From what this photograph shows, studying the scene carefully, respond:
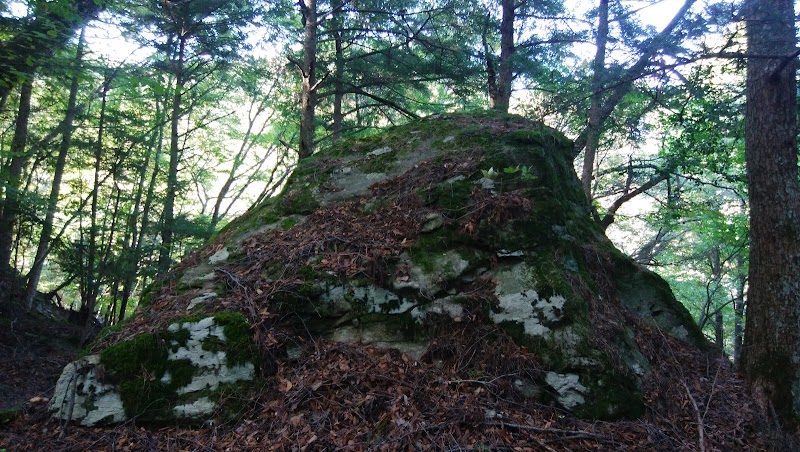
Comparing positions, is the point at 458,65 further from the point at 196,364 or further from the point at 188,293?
the point at 196,364

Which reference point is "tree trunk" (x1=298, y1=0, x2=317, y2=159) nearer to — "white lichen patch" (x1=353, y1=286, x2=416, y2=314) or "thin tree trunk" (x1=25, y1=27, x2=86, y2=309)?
"thin tree trunk" (x1=25, y1=27, x2=86, y2=309)

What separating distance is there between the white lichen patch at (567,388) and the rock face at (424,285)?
11 millimetres

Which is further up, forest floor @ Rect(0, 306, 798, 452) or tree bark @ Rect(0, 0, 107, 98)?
tree bark @ Rect(0, 0, 107, 98)

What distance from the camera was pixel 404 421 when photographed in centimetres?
352

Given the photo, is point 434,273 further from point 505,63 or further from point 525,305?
point 505,63

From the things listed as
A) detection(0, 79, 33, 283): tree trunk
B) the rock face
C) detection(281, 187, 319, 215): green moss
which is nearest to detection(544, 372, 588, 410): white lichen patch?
the rock face

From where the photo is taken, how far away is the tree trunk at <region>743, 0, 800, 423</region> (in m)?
4.70

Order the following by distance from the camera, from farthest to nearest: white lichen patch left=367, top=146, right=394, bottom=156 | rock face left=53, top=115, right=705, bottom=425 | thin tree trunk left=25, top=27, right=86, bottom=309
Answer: thin tree trunk left=25, top=27, right=86, bottom=309 → white lichen patch left=367, top=146, right=394, bottom=156 → rock face left=53, top=115, right=705, bottom=425

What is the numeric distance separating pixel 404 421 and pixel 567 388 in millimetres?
1542

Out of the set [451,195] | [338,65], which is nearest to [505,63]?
[338,65]

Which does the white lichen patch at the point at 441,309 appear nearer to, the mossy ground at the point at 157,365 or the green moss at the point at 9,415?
the mossy ground at the point at 157,365

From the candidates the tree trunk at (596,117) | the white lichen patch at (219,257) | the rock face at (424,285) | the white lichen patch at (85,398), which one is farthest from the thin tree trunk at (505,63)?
the white lichen patch at (85,398)

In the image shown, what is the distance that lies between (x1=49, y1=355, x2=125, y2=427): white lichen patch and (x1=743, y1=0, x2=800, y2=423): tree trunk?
21.5 ft

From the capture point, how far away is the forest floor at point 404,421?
345cm
